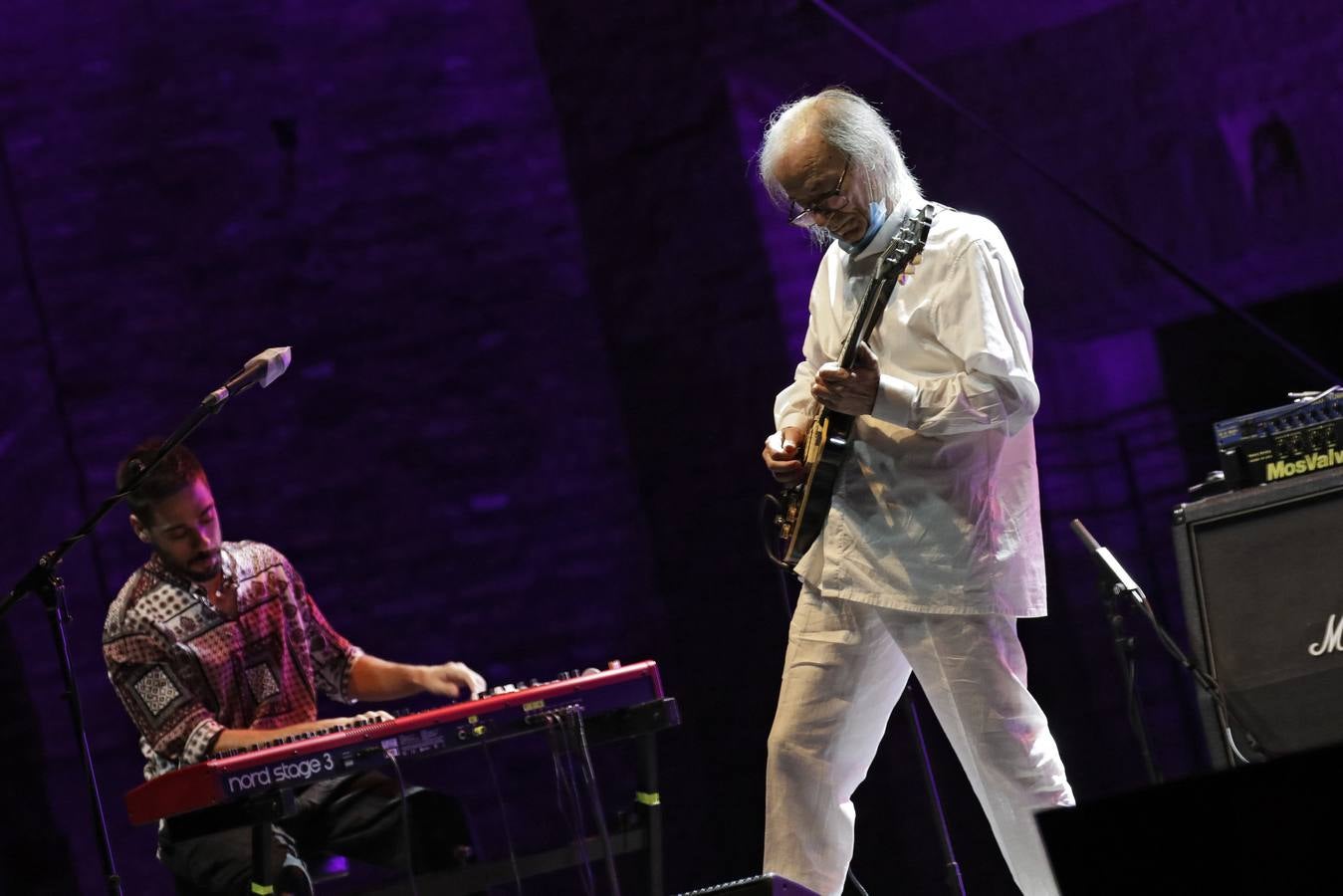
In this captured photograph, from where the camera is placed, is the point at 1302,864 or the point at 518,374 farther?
the point at 518,374

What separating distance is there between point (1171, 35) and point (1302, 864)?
3.65 meters

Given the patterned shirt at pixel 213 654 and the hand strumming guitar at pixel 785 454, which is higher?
the hand strumming guitar at pixel 785 454

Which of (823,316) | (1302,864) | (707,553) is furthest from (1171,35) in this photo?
(1302,864)

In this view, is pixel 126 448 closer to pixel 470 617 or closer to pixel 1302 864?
pixel 470 617

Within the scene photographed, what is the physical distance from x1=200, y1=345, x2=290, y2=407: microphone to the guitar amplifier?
2.18 m

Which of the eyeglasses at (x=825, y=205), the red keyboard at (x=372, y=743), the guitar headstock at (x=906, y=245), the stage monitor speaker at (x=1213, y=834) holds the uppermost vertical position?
the eyeglasses at (x=825, y=205)

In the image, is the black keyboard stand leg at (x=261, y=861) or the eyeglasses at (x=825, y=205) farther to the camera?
the black keyboard stand leg at (x=261, y=861)

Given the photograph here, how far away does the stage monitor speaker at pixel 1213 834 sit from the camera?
124 centimetres

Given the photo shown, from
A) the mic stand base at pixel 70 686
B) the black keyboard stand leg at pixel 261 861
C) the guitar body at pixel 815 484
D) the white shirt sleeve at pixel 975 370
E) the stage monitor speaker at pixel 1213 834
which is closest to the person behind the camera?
the stage monitor speaker at pixel 1213 834

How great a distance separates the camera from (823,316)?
3.38 metres

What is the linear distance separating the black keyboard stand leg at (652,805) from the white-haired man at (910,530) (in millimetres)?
660

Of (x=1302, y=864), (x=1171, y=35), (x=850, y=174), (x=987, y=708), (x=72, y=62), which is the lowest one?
(x=987, y=708)

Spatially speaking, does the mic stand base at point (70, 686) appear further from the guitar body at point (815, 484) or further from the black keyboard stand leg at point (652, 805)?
the guitar body at point (815, 484)

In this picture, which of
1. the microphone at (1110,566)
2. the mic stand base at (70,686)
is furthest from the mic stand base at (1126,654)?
the mic stand base at (70,686)
